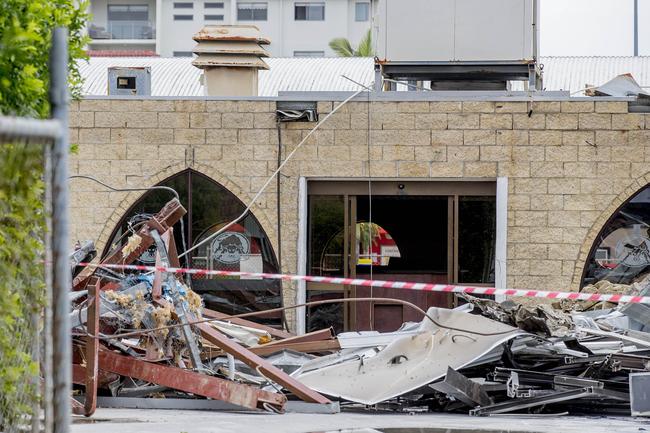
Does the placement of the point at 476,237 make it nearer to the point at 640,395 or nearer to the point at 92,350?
the point at 640,395

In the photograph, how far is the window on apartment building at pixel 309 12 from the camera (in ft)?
243

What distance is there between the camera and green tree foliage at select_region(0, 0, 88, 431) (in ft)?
17.2

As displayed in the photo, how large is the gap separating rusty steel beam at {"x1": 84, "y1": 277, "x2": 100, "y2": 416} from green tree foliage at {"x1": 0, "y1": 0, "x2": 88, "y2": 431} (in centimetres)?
306

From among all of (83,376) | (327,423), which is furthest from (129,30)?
(327,423)

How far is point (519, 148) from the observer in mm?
16406

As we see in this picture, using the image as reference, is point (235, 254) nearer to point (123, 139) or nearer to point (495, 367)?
point (123, 139)

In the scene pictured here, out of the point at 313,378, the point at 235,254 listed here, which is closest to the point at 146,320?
the point at 313,378

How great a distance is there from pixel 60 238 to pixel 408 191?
40.3ft

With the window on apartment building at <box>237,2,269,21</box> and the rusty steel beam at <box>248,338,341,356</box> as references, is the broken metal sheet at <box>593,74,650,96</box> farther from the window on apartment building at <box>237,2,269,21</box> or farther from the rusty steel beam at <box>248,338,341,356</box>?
the window on apartment building at <box>237,2,269,21</box>

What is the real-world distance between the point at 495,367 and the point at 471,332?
389 mm

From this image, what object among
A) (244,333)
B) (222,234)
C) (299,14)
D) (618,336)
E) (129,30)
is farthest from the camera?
(129,30)

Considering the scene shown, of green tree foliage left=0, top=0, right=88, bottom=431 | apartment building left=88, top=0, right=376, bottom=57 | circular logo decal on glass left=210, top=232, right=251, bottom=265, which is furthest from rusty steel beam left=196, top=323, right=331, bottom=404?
apartment building left=88, top=0, right=376, bottom=57

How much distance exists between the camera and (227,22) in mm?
75125

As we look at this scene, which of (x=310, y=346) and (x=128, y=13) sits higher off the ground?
(x=128, y=13)
